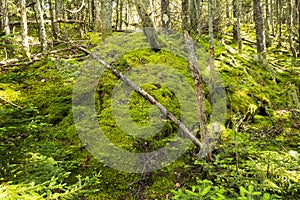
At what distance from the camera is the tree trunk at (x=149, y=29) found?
7.26m

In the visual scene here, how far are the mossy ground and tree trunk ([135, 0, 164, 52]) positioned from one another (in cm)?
39

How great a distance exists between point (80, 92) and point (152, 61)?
2.20 meters

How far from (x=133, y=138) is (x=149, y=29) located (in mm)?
4380

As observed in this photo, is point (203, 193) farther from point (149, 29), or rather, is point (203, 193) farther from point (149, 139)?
point (149, 29)

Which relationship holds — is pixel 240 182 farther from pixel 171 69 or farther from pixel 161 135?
pixel 171 69

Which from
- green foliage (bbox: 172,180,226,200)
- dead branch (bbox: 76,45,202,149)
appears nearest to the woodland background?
green foliage (bbox: 172,180,226,200)

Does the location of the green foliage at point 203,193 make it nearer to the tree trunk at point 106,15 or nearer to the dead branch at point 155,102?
the dead branch at point 155,102

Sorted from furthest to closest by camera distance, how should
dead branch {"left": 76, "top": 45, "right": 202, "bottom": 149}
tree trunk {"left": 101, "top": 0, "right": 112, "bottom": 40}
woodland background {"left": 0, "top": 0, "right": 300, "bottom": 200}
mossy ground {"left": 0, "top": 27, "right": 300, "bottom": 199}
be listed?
tree trunk {"left": 101, "top": 0, "right": 112, "bottom": 40} < dead branch {"left": 76, "top": 45, "right": 202, "bottom": 149} < mossy ground {"left": 0, "top": 27, "right": 300, "bottom": 199} < woodland background {"left": 0, "top": 0, "right": 300, "bottom": 200}

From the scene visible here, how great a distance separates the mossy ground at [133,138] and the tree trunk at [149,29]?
395mm

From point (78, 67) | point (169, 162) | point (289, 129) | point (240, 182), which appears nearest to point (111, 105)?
point (169, 162)

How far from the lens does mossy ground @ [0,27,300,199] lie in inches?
97.6

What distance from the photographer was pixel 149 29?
7.32 metres

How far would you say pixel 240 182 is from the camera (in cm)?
287

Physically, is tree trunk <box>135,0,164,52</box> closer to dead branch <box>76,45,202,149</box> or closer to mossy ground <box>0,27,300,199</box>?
mossy ground <box>0,27,300,199</box>
